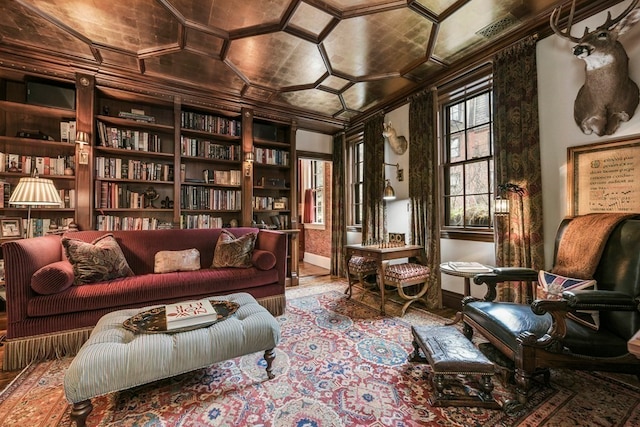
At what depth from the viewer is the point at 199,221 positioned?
398 centimetres

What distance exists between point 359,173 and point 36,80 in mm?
4489

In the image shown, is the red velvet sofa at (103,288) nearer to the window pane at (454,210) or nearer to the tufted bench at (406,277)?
the tufted bench at (406,277)

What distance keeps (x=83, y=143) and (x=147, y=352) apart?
2.91 m

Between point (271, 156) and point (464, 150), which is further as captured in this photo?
point (271, 156)

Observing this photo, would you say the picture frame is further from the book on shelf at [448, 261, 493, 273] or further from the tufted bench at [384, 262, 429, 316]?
the book on shelf at [448, 261, 493, 273]

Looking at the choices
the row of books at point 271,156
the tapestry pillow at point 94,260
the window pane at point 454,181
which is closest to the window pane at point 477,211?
the window pane at point 454,181

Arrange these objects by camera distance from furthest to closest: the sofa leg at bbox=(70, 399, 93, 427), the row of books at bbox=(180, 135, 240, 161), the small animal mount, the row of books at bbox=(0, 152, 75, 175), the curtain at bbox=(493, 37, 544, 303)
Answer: the row of books at bbox=(180, 135, 240, 161)
the small animal mount
the row of books at bbox=(0, 152, 75, 175)
the curtain at bbox=(493, 37, 544, 303)
the sofa leg at bbox=(70, 399, 93, 427)

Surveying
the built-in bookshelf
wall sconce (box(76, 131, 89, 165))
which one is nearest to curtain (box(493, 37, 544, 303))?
wall sconce (box(76, 131, 89, 165))

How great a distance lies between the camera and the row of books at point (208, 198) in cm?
385

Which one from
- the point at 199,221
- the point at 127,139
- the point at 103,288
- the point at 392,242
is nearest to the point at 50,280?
the point at 103,288

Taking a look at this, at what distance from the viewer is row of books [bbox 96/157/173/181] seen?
3354 mm

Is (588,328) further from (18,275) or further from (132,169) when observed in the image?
(132,169)

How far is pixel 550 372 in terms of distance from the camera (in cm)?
185

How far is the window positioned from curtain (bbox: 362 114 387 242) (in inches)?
19.4
